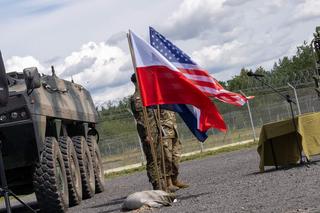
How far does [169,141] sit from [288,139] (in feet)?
7.20

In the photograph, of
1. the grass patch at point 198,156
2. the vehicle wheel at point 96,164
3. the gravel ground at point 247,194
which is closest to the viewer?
the gravel ground at point 247,194

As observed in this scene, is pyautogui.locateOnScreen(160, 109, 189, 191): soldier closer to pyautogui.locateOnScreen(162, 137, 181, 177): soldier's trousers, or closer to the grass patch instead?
pyautogui.locateOnScreen(162, 137, 181, 177): soldier's trousers

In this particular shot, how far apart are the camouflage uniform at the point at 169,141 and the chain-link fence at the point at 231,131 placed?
45.2 ft

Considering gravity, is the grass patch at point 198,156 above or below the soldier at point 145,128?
below

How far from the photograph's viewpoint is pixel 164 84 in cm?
1117

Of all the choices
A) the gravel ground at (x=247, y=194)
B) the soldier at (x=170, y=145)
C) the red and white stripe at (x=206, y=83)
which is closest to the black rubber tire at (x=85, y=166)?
the gravel ground at (x=247, y=194)

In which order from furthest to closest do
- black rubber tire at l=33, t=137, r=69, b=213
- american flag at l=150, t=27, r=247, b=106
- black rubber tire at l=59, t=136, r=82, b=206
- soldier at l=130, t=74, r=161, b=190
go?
black rubber tire at l=59, t=136, r=82, b=206
soldier at l=130, t=74, r=161, b=190
black rubber tire at l=33, t=137, r=69, b=213
american flag at l=150, t=27, r=247, b=106

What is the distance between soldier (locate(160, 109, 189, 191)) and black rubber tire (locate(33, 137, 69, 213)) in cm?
176

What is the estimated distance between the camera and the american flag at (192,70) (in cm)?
1120

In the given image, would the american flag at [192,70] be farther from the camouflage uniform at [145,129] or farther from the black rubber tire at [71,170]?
the black rubber tire at [71,170]

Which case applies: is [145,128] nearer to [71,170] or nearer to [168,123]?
[168,123]

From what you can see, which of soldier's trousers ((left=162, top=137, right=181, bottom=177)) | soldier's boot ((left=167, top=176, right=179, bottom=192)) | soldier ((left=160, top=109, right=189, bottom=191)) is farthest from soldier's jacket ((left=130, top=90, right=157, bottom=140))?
soldier's boot ((left=167, top=176, right=179, bottom=192))

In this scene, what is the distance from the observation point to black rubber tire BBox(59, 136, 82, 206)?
1340 cm

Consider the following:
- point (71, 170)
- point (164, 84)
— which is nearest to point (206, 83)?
point (164, 84)
